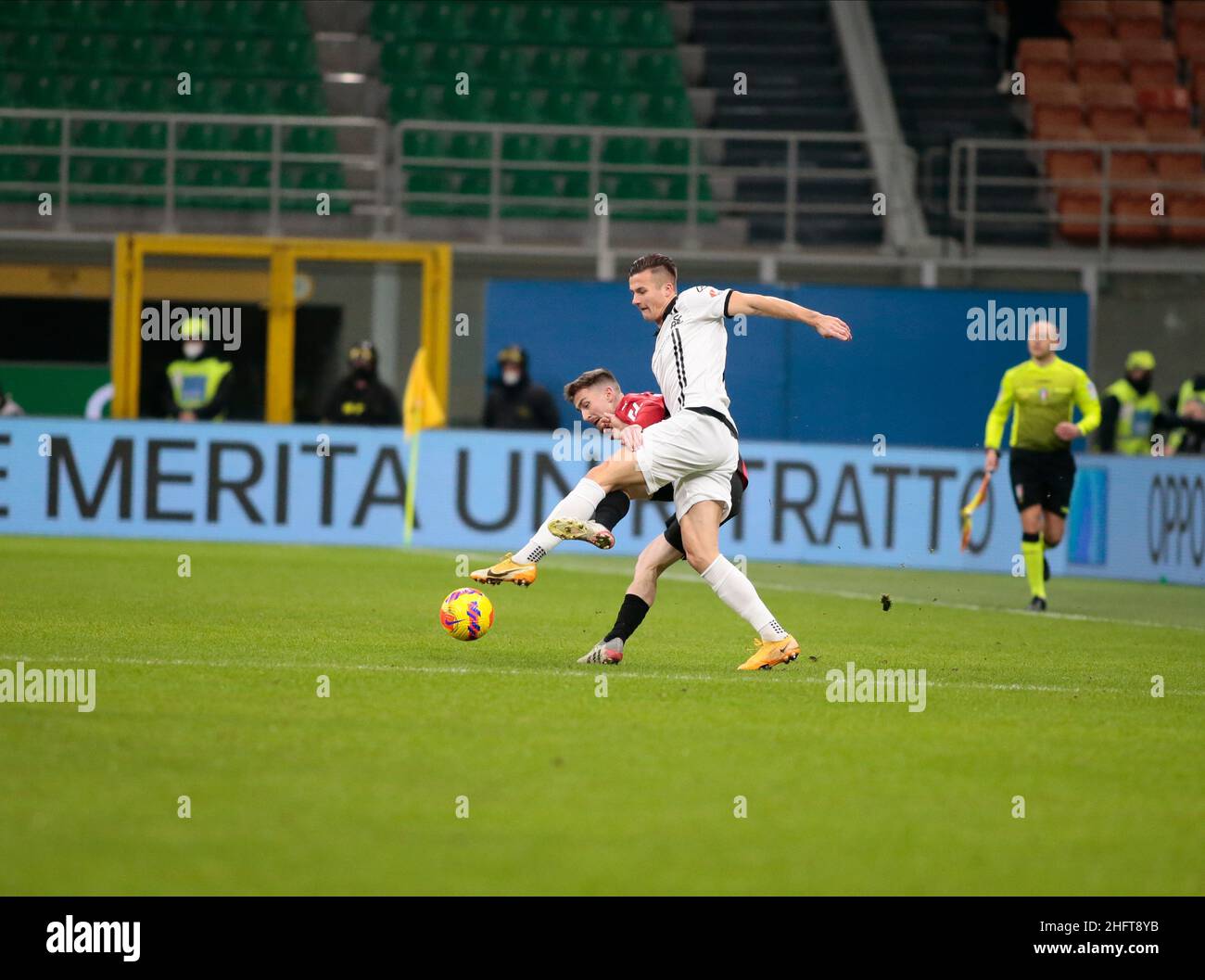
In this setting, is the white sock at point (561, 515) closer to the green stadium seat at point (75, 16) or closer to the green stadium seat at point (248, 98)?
the green stadium seat at point (248, 98)

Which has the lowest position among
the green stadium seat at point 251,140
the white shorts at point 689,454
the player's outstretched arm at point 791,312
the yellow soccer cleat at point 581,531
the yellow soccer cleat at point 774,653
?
the yellow soccer cleat at point 774,653

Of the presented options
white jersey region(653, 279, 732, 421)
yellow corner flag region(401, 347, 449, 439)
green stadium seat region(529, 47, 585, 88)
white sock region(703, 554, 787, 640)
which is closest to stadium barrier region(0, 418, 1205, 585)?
yellow corner flag region(401, 347, 449, 439)

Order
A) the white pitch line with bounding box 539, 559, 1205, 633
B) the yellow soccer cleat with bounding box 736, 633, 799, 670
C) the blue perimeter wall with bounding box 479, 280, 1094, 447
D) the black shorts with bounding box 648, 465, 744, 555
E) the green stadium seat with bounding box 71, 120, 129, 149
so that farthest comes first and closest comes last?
the green stadium seat with bounding box 71, 120, 129, 149 → the blue perimeter wall with bounding box 479, 280, 1094, 447 → the white pitch line with bounding box 539, 559, 1205, 633 → the black shorts with bounding box 648, 465, 744, 555 → the yellow soccer cleat with bounding box 736, 633, 799, 670

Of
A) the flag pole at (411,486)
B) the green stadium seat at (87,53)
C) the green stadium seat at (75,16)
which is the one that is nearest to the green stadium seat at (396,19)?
the green stadium seat at (87,53)

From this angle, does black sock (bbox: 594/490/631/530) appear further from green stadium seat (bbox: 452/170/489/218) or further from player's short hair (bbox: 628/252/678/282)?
green stadium seat (bbox: 452/170/489/218)

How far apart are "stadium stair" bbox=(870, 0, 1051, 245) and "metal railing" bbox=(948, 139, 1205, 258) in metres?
0.10

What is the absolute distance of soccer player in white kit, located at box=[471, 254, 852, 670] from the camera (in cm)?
923

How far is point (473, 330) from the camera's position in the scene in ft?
78.8

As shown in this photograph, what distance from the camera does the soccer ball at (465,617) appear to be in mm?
10070

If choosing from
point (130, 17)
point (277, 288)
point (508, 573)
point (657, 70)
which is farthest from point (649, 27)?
point (508, 573)

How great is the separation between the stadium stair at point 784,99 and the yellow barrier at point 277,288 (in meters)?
4.40

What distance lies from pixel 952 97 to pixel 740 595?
18.9m

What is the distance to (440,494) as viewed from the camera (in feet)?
65.7

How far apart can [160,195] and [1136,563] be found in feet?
41.7
